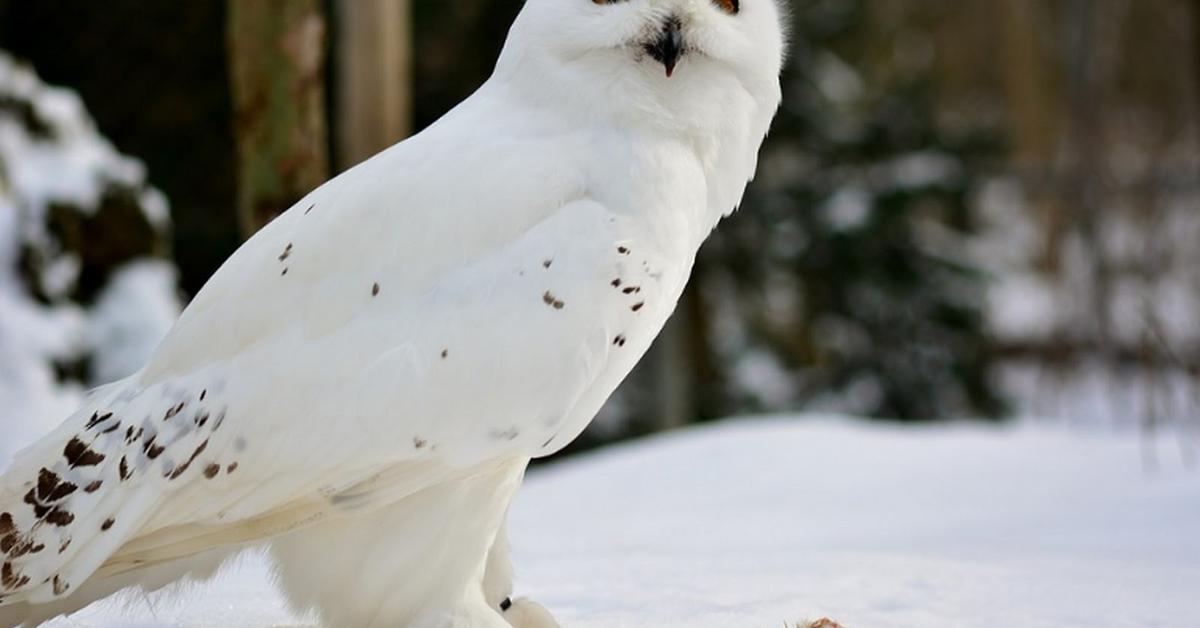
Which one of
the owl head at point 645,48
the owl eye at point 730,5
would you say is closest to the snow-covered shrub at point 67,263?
the owl head at point 645,48

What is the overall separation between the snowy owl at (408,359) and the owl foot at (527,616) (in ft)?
0.80

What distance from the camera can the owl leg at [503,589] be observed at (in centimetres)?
275

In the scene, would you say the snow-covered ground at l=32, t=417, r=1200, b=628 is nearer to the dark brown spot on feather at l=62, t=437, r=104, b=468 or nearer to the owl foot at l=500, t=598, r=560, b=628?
the owl foot at l=500, t=598, r=560, b=628

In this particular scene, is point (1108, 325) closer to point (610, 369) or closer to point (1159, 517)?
point (1159, 517)

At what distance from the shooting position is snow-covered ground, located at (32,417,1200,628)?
9.75 feet

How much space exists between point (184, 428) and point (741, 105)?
4.10ft

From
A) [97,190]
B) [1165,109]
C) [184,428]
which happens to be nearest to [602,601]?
[184,428]

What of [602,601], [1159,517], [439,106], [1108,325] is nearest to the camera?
[602,601]

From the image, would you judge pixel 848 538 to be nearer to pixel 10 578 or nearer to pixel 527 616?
pixel 527 616

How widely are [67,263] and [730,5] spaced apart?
13.7 ft

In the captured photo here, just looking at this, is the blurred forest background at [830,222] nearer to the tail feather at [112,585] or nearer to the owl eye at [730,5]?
the owl eye at [730,5]

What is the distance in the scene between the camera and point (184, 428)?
7.83ft

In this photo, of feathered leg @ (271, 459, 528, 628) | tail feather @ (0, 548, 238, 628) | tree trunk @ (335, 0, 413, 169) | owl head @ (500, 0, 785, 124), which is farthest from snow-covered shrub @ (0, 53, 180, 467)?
owl head @ (500, 0, 785, 124)

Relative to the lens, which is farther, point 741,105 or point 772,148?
point 772,148
